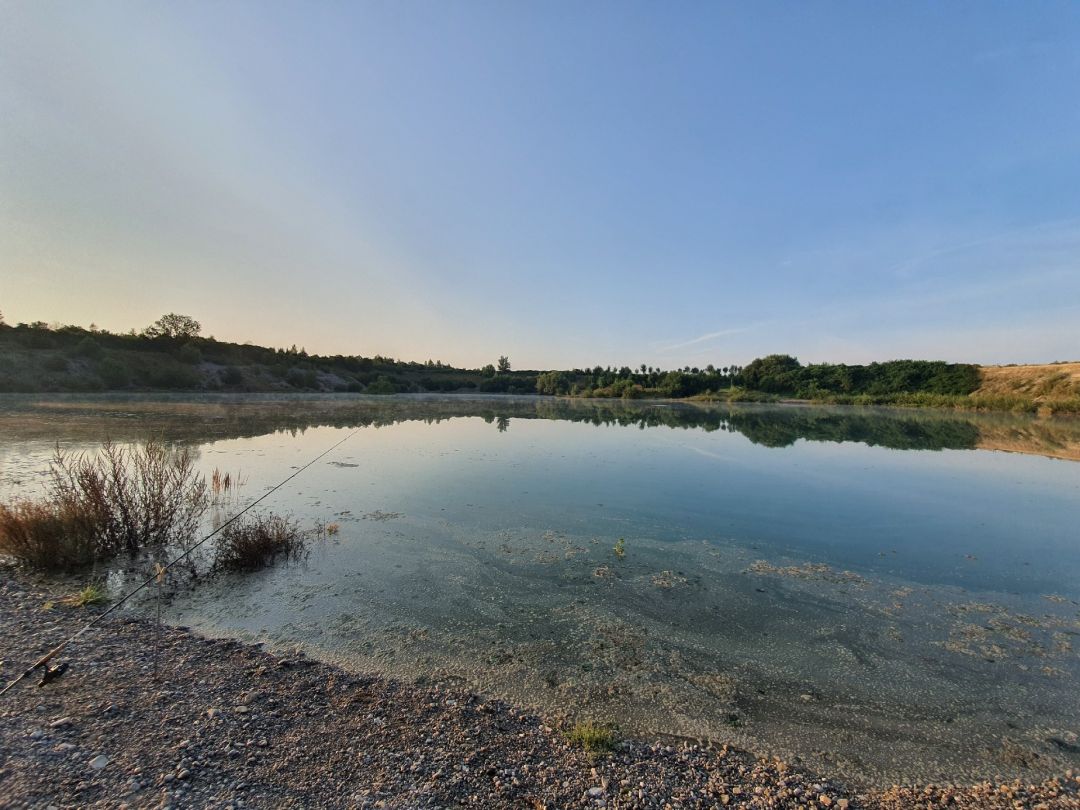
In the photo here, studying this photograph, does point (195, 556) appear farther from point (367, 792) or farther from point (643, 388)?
point (643, 388)

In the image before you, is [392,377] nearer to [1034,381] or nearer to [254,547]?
[254,547]

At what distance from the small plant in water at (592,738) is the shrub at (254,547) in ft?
19.0

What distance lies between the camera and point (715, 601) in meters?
6.40

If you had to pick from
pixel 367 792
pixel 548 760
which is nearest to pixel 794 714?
pixel 548 760

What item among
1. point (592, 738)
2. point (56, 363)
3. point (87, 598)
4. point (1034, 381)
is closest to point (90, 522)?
point (87, 598)

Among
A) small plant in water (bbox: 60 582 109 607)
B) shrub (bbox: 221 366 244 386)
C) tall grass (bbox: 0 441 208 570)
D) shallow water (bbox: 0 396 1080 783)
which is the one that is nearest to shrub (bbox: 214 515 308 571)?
shallow water (bbox: 0 396 1080 783)

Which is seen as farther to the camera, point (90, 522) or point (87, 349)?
point (87, 349)

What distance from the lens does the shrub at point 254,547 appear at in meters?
6.94

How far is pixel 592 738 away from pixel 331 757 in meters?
1.89

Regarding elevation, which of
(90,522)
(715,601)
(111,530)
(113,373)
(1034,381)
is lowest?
(715,601)

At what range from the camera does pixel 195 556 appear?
23.9 feet

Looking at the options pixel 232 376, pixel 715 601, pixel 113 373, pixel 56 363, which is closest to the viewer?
pixel 715 601

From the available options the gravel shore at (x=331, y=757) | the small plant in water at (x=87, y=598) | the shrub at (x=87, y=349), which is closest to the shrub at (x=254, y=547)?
the small plant in water at (x=87, y=598)

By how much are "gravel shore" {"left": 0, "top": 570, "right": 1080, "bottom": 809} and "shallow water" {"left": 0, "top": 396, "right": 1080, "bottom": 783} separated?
1.20 feet
